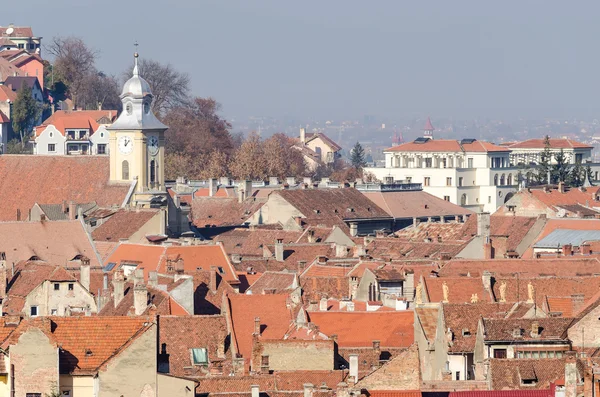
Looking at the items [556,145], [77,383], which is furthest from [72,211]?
[556,145]

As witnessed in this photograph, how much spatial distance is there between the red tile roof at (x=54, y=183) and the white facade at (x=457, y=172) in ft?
152

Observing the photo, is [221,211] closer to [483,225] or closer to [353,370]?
[483,225]

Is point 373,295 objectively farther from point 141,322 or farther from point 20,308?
point 141,322

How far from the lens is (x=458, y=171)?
15188cm

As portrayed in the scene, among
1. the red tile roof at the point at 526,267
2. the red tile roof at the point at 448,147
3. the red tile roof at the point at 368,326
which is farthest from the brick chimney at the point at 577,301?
the red tile roof at the point at 448,147

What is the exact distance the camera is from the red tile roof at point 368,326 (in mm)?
52875

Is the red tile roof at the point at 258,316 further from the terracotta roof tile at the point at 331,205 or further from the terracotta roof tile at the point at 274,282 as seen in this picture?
the terracotta roof tile at the point at 331,205

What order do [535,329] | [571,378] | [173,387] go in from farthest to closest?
[535,329], [571,378], [173,387]

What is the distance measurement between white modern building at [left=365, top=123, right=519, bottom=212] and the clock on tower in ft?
154

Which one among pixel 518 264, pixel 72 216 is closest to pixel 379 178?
pixel 72 216

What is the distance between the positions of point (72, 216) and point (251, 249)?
855 centimetres

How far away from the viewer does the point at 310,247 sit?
80500mm

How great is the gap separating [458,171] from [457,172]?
96mm

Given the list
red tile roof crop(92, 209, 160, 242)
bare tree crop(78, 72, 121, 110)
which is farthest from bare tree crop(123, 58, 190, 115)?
red tile roof crop(92, 209, 160, 242)
